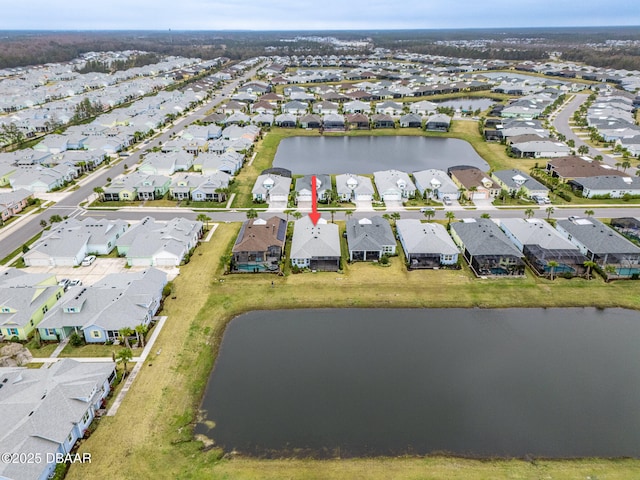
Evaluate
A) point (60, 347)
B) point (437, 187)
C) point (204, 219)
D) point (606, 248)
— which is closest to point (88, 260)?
point (204, 219)

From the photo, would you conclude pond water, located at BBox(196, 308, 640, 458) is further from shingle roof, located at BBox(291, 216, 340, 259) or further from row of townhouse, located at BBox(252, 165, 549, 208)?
row of townhouse, located at BBox(252, 165, 549, 208)

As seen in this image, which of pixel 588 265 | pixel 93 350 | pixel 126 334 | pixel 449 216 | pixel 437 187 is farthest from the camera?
pixel 437 187

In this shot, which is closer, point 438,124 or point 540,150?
point 540,150

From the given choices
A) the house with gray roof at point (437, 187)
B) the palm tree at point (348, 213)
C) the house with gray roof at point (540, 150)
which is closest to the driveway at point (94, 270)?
the palm tree at point (348, 213)

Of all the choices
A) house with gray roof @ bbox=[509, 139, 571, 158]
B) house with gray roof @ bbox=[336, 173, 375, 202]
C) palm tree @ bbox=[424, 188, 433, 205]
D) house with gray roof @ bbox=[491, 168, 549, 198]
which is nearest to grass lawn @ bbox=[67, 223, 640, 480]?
house with gray roof @ bbox=[336, 173, 375, 202]

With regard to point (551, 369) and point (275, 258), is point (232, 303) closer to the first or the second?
point (275, 258)

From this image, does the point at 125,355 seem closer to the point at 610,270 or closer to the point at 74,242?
the point at 74,242

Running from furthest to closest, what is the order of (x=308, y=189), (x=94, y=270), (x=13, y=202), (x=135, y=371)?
(x=308, y=189), (x=13, y=202), (x=94, y=270), (x=135, y=371)
